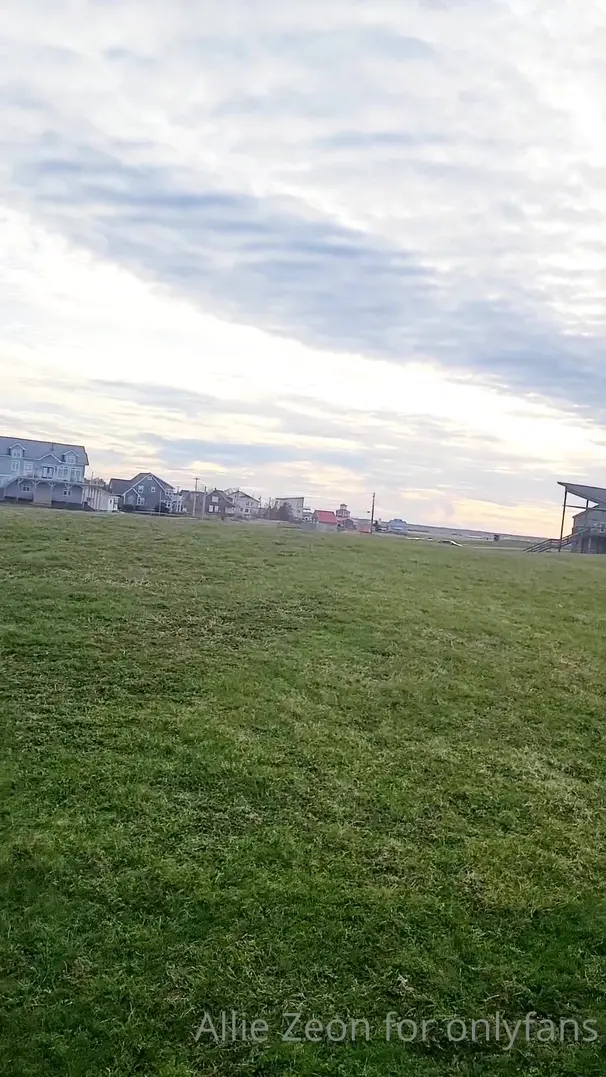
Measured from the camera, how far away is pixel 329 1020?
315 cm

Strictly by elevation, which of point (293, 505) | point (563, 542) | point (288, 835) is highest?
point (293, 505)

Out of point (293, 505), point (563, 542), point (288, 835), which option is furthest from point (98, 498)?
point (288, 835)

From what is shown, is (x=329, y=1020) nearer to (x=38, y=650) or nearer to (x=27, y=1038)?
Result: (x=27, y=1038)

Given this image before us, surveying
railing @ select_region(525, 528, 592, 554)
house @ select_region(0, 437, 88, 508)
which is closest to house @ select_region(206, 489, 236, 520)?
house @ select_region(0, 437, 88, 508)

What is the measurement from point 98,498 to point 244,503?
10441mm

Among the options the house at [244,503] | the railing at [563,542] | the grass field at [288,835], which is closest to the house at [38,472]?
the house at [244,503]

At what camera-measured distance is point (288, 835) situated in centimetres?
420

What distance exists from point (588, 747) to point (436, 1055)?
3.14 m

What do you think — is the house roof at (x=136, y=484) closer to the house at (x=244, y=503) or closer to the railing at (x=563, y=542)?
the house at (x=244, y=503)

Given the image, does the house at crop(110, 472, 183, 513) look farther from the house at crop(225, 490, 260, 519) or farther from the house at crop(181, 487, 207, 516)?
the house at crop(225, 490, 260, 519)

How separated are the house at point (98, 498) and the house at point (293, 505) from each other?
7.73 meters

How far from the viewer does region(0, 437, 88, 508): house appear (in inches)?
1152

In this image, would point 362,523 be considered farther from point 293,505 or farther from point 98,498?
point 98,498

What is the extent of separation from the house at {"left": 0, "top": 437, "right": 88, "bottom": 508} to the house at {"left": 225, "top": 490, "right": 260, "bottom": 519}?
24.0ft
